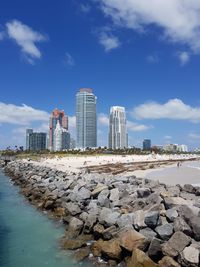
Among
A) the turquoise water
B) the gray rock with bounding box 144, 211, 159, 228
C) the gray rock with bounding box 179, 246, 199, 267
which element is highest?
the gray rock with bounding box 144, 211, 159, 228

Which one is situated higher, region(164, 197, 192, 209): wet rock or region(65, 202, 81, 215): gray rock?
region(164, 197, 192, 209): wet rock

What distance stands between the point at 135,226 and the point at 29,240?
19.0 feet

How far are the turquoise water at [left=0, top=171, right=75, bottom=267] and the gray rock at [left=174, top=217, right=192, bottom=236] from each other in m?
4.30

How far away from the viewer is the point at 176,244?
12484mm

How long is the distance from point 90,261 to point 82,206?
22.9 feet

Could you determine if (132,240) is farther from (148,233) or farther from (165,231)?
(165,231)

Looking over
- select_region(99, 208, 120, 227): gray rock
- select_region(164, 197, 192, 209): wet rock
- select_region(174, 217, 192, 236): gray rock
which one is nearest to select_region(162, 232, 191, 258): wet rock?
select_region(174, 217, 192, 236): gray rock

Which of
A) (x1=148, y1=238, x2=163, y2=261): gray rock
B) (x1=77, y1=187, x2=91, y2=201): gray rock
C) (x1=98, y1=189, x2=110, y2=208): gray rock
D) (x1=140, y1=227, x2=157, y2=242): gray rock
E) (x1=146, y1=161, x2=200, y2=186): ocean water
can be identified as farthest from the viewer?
(x1=146, y1=161, x2=200, y2=186): ocean water

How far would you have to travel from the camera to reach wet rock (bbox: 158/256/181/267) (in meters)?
11.9

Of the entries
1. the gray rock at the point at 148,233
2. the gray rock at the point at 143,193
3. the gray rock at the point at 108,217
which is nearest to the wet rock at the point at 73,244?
the gray rock at the point at 108,217

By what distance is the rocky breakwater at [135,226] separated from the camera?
491 inches

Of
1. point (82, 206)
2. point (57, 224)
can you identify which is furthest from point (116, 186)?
point (57, 224)

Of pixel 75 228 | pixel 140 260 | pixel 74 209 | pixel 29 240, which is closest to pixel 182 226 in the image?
pixel 140 260

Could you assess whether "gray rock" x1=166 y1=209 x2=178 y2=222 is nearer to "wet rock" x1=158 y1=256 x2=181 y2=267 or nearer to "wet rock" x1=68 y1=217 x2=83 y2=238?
"wet rock" x1=158 y1=256 x2=181 y2=267
